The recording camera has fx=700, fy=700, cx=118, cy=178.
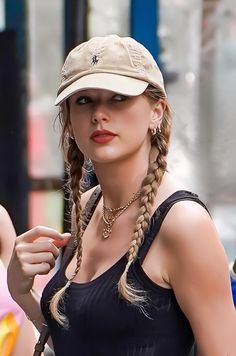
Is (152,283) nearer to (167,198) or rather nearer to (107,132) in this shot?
(167,198)

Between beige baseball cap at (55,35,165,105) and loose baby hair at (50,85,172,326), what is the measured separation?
4 centimetres

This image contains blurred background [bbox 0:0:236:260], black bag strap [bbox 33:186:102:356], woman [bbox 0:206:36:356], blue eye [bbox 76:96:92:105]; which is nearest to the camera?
blue eye [bbox 76:96:92:105]

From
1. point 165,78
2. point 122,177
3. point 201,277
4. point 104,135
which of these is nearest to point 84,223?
point 122,177

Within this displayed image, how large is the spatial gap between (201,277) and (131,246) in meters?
0.17

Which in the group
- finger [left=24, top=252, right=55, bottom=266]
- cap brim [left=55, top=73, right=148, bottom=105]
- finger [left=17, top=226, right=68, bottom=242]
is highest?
cap brim [left=55, top=73, right=148, bottom=105]

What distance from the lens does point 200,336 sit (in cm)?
147

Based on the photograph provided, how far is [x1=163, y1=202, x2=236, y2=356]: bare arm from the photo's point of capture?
143cm

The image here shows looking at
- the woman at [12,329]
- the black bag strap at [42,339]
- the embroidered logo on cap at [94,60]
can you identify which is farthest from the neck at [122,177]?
the woman at [12,329]

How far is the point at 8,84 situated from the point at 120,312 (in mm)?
2515

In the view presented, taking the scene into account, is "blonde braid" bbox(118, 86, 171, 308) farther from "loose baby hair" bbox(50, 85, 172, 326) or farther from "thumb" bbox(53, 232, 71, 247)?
"thumb" bbox(53, 232, 71, 247)

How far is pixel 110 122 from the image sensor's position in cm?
151

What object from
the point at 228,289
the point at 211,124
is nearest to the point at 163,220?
the point at 228,289

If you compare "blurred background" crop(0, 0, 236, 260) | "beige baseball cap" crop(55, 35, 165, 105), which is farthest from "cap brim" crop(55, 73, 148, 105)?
"blurred background" crop(0, 0, 236, 260)

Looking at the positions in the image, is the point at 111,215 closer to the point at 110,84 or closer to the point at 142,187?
the point at 142,187
